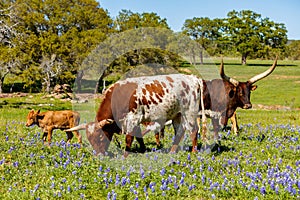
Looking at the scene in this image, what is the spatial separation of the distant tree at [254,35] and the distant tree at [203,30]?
587 cm

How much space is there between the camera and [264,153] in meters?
10.3

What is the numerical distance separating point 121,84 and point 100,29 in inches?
1385

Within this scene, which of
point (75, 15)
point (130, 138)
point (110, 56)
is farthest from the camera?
point (75, 15)

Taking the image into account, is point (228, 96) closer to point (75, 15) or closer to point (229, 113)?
point (229, 113)

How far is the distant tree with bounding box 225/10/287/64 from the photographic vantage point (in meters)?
90.2

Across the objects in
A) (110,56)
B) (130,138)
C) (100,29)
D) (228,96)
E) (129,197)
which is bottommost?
(129,197)

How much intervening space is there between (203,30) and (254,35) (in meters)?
19.3

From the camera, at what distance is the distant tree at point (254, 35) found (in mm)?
90250

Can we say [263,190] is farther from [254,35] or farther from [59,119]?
[254,35]

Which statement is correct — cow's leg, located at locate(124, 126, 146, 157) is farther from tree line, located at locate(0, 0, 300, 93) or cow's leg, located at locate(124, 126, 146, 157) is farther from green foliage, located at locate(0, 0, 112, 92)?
green foliage, located at locate(0, 0, 112, 92)

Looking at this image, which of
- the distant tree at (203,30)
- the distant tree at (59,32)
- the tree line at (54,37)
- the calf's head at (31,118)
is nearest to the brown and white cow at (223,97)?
the calf's head at (31,118)

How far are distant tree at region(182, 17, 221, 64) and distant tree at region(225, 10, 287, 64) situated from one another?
5.87 metres

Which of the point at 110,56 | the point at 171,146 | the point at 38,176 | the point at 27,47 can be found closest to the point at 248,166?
the point at 171,146

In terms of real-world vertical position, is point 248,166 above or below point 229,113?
below
